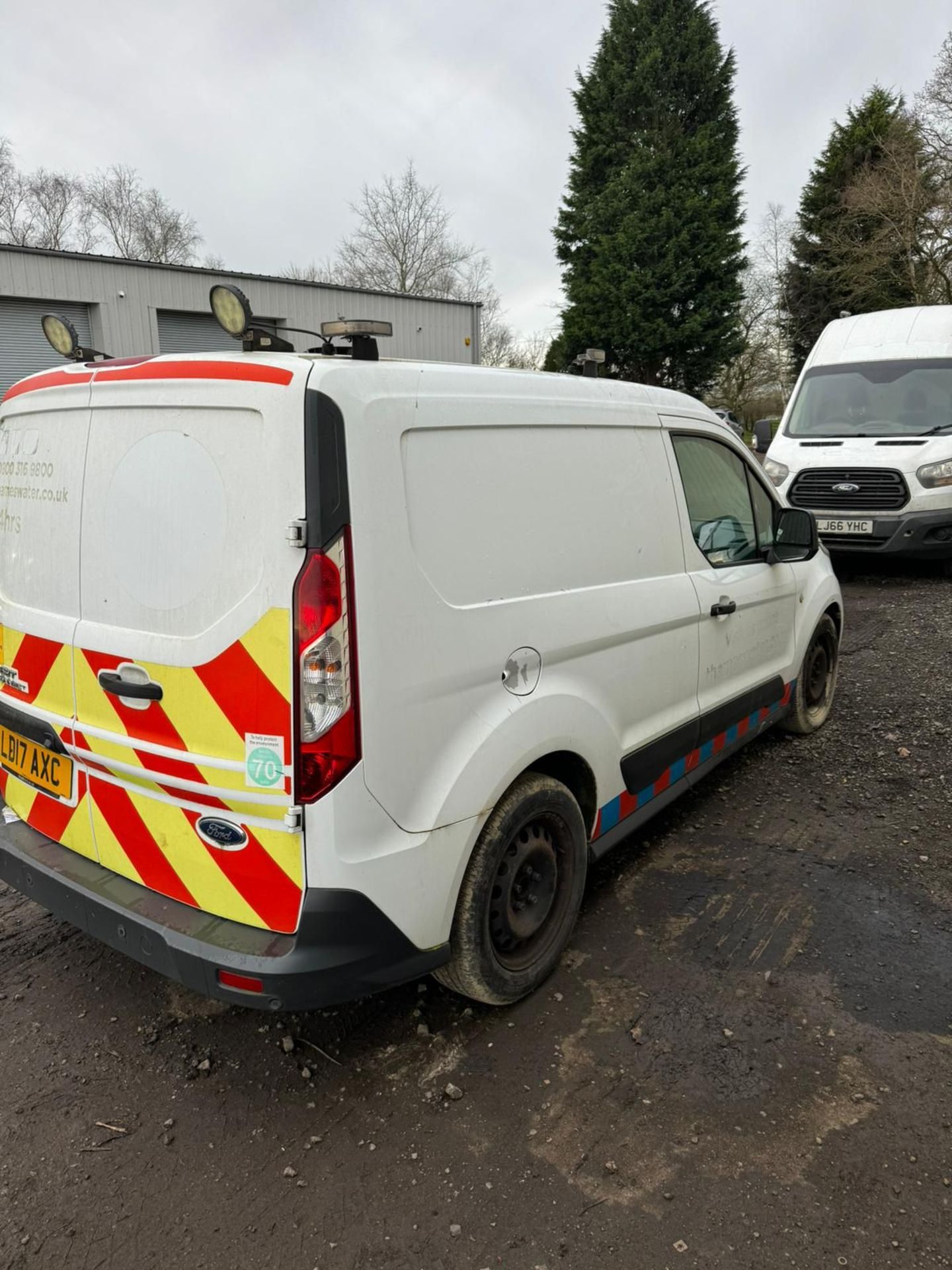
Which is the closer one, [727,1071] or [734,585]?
[727,1071]

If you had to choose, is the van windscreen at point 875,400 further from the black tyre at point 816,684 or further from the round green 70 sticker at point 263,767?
the round green 70 sticker at point 263,767

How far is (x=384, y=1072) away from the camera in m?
2.46

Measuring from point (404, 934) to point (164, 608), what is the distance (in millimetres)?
1043

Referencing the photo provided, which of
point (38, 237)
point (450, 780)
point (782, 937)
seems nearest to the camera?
point (450, 780)

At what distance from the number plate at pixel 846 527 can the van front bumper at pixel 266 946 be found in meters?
8.02

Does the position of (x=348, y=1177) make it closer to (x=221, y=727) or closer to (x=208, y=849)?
(x=208, y=849)

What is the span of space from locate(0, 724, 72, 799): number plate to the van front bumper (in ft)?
1.06

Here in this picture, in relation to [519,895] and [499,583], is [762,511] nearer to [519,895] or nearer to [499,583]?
[499,583]

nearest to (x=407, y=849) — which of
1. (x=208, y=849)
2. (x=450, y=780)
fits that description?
(x=450, y=780)

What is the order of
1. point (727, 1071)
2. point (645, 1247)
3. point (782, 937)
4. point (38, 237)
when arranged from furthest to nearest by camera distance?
point (38, 237), point (782, 937), point (727, 1071), point (645, 1247)

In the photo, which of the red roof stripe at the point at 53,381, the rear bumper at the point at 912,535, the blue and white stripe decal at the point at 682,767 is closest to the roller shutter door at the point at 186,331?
the rear bumper at the point at 912,535

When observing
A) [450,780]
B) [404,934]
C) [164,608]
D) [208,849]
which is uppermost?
[164,608]

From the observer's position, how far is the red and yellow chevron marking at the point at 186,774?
2029 mm

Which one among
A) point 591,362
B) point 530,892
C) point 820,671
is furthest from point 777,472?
point 530,892
